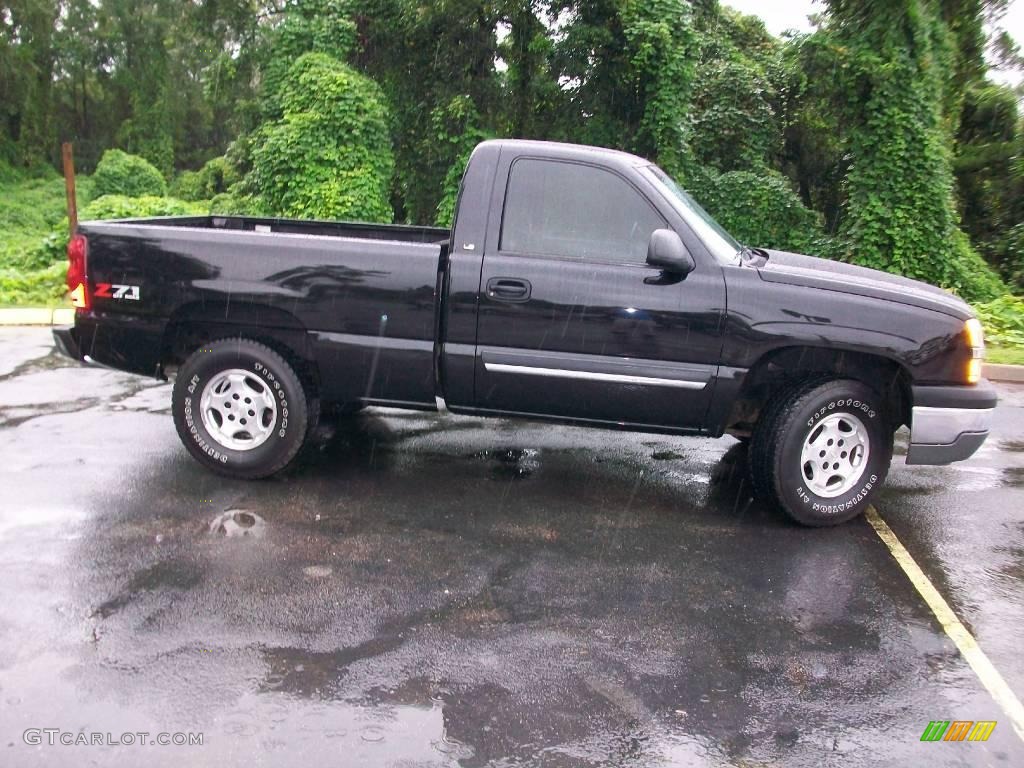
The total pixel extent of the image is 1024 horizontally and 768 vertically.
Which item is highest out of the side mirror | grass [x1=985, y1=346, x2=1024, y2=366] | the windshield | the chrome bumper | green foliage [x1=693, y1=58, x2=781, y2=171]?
green foliage [x1=693, y1=58, x2=781, y2=171]

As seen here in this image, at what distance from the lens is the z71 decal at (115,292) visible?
208 inches

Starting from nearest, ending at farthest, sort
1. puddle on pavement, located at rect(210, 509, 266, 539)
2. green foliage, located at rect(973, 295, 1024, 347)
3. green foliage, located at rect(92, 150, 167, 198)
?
puddle on pavement, located at rect(210, 509, 266, 539)
green foliage, located at rect(973, 295, 1024, 347)
green foliage, located at rect(92, 150, 167, 198)

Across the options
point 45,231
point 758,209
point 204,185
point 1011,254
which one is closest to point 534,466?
point 758,209

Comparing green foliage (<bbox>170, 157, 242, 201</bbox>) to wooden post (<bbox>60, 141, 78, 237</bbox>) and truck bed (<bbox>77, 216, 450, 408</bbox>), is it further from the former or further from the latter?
truck bed (<bbox>77, 216, 450, 408</bbox>)

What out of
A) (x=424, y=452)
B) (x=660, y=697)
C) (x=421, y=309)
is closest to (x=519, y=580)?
(x=660, y=697)

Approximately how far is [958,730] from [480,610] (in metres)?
1.86

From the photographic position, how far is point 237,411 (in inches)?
211

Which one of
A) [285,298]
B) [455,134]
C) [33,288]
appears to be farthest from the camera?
[455,134]

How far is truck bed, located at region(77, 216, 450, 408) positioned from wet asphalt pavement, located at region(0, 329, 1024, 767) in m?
0.72

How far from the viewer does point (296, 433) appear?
527 cm

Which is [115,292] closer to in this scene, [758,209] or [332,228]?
[332,228]

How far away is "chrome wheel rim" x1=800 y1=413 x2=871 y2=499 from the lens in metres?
4.97

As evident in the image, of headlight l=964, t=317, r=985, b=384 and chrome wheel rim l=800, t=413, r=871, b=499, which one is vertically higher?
headlight l=964, t=317, r=985, b=384

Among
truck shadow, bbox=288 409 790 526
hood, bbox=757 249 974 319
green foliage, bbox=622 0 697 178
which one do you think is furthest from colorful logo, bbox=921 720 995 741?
green foliage, bbox=622 0 697 178
